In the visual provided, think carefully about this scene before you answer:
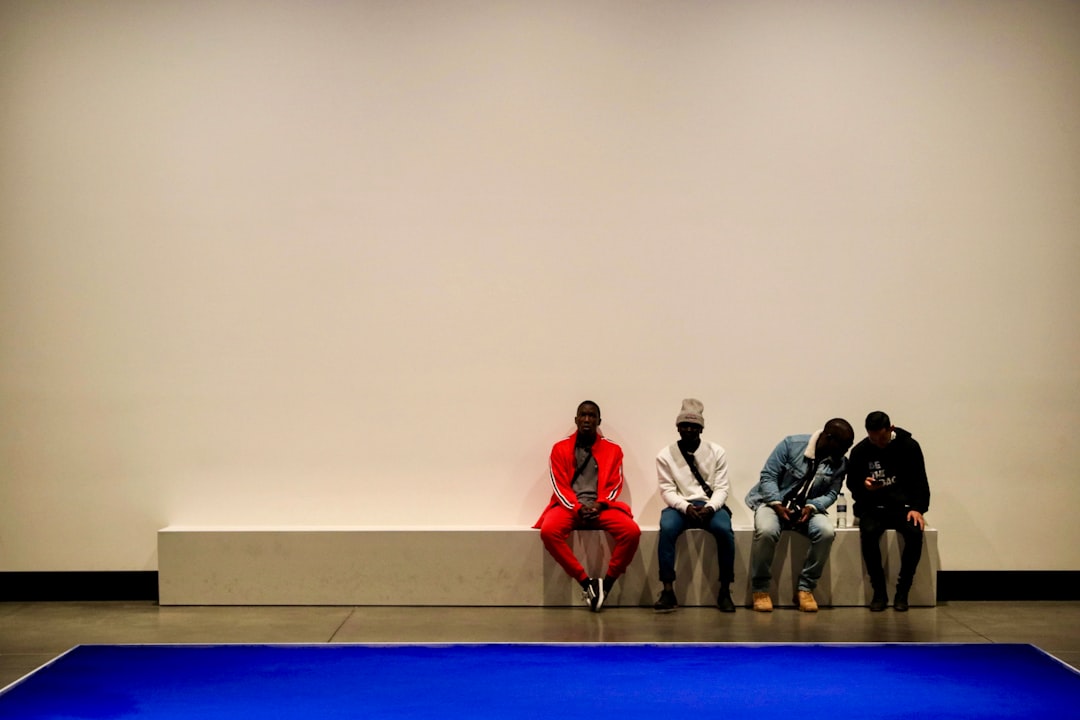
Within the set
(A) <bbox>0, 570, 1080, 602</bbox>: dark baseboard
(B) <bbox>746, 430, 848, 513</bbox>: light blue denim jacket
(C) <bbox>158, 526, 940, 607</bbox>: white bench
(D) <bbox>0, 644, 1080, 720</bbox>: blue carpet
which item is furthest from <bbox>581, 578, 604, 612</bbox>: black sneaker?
(A) <bbox>0, 570, 1080, 602</bbox>: dark baseboard

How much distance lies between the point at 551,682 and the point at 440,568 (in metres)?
1.70

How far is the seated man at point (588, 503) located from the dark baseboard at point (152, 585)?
1.93 metres

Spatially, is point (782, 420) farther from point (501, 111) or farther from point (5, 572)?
point (5, 572)

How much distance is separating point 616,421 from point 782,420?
3.16 ft

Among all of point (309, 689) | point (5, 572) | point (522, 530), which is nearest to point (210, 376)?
point (5, 572)

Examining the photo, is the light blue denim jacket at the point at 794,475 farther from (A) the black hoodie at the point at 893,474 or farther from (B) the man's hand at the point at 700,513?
(B) the man's hand at the point at 700,513

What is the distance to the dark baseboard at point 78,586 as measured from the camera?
6.30 metres

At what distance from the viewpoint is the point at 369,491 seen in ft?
21.0

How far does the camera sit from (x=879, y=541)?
6.03 m

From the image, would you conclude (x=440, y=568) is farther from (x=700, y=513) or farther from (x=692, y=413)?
(x=692, y=413)

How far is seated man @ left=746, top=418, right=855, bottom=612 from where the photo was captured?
19.4 feet

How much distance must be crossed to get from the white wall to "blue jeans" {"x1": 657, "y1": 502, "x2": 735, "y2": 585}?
21.9 inches

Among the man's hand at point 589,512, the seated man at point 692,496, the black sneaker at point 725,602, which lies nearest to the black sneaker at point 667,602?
the seated man at point 692,496

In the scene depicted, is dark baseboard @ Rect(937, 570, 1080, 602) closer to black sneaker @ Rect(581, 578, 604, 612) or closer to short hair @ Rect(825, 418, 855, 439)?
short hair @ Rect(825, 418, 855, 439)
